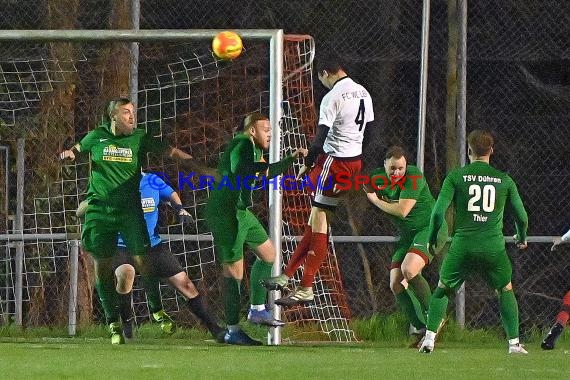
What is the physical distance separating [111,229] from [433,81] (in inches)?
227

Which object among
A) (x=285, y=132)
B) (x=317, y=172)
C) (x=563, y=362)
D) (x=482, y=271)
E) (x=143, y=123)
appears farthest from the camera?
(x=143, y=123)

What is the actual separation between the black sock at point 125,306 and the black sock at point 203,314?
0.59m

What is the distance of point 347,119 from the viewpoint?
12180 mm

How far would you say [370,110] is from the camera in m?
12.4

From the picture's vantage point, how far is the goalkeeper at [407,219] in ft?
41.3

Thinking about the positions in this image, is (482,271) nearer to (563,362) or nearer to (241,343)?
(563,362)

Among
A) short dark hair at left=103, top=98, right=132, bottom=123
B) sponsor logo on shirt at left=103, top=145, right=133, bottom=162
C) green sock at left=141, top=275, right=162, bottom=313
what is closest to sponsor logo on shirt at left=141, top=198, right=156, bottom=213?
green sock at left=141, top=275, right=162, bottom=313

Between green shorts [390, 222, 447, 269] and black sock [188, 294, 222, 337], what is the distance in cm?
158

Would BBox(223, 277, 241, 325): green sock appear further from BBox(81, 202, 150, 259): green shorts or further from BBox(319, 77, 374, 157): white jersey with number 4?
BBox(319, 77, 374, 157): white jersey with number 4

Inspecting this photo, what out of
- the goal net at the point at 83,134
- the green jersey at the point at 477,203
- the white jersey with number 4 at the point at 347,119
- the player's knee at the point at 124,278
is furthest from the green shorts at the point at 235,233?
the goal net at the point at 83,134

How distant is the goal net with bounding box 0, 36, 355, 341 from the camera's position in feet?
48.9

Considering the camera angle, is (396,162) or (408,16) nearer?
(396,162)

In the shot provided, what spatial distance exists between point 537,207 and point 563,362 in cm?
606

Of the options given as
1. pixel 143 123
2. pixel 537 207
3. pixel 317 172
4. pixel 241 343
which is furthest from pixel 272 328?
pixel 537 207
